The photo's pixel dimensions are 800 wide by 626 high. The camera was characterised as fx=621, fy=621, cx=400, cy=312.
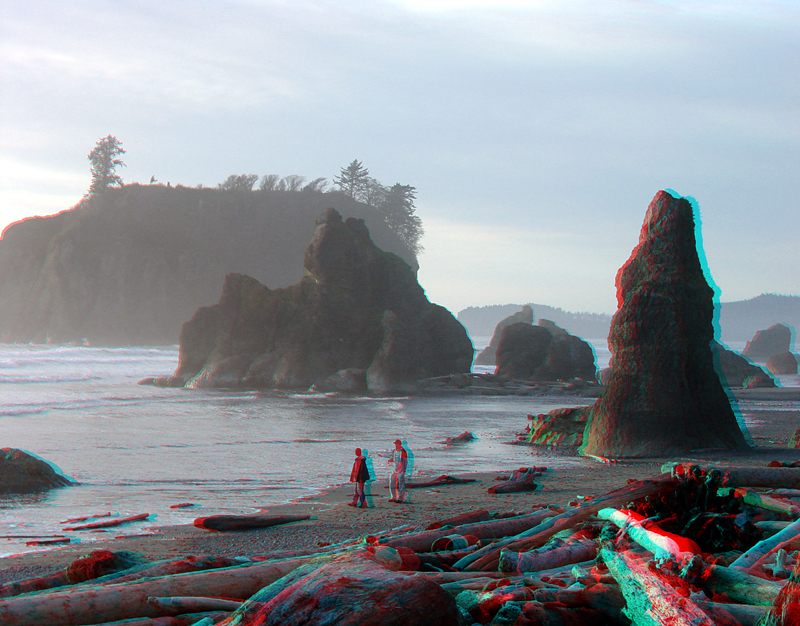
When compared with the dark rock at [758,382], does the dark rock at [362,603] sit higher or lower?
higher

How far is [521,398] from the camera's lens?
35844mm

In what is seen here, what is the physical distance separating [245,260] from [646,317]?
9514 cm

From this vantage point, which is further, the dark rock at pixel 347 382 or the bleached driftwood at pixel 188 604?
the dark rock at pixel 347 382

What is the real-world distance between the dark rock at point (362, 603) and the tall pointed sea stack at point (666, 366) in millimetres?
12702

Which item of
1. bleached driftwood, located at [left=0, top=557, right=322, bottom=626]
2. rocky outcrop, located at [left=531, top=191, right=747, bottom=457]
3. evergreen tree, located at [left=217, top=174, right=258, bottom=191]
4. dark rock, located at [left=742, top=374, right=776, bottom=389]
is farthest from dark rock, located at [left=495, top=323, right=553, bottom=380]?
evergreen tree, located at [left=217, top=174, right=258, bottom=191]

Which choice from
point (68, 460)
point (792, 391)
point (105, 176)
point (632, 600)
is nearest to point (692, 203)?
point (632, 600)

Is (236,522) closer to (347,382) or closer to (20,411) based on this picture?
(20,411)

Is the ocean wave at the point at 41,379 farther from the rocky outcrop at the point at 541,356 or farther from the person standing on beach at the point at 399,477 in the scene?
the person standing on beach at the point at 399,477

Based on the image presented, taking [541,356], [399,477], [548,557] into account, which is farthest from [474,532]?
[541,356]

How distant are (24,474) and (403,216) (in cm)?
8874

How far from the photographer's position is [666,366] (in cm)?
1447

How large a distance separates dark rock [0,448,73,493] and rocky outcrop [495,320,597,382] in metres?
37.7

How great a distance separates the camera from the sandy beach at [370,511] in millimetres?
7445

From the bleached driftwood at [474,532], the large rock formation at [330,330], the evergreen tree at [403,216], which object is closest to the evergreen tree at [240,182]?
the evergreen tree at [403,216]
